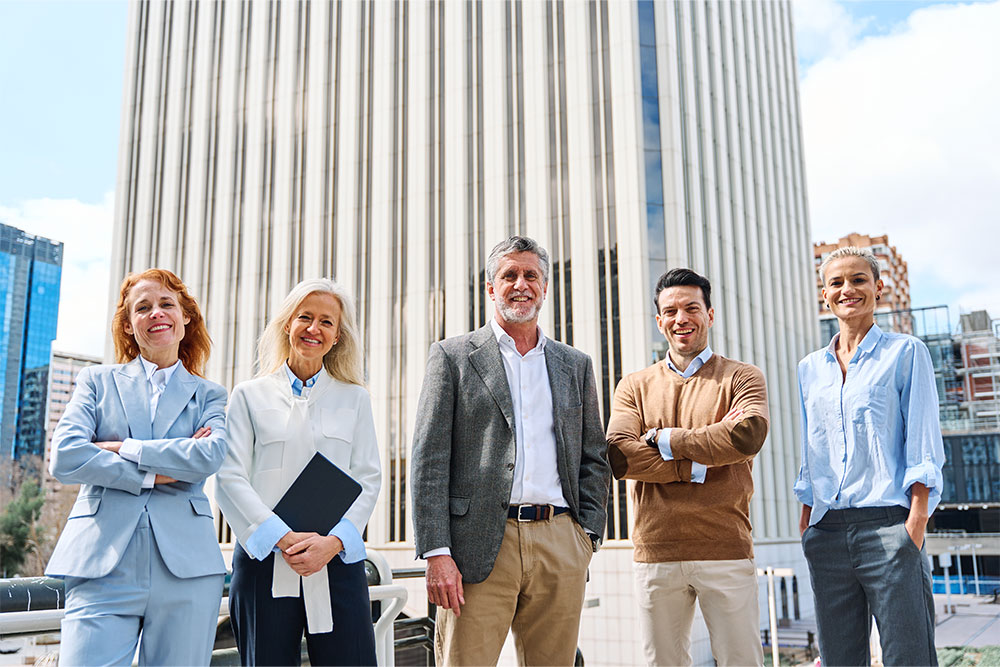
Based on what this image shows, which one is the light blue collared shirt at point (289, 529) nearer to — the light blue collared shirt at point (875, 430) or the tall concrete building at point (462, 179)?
the light blue collared shirt at point (875, 430)

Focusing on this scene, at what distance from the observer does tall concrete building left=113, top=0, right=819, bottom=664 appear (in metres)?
20.3

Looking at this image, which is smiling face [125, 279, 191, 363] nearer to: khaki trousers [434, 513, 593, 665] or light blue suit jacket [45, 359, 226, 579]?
light blue suit jacket [45, 359, 226, 579]

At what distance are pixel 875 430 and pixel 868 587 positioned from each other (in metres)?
0.56

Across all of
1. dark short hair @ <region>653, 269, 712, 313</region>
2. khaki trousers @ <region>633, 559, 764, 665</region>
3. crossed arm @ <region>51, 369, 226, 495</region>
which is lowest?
khaki trousers @ <region>633, 559, 764, 665</region>

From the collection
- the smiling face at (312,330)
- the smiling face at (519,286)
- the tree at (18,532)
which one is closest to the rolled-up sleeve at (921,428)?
the smiling face at (519,286)

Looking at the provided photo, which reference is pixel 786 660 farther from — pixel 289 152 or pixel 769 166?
pixel 289 152

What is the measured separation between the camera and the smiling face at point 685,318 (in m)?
3.35

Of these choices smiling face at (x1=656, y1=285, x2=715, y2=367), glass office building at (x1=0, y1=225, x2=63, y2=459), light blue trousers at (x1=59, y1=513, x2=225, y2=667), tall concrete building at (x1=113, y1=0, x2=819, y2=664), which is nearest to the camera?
light blue trousers at (x1=59, y1=513, x2=225, y2=667)

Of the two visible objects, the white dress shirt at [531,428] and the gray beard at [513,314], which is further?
the gray beard at [513,314]

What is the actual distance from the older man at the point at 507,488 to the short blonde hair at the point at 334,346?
0.28 metres

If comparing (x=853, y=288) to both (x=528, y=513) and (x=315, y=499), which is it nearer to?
(x=528, y=513)

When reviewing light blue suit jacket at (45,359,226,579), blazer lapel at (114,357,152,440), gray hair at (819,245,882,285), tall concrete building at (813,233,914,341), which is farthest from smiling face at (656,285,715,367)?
tall concrete building at (813,233,914,341)

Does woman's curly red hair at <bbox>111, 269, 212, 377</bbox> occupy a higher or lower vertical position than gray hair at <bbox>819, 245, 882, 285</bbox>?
lower

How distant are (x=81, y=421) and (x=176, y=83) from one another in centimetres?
2772
